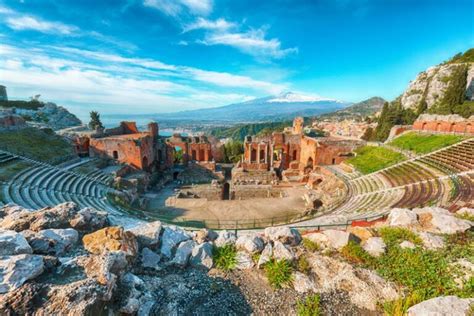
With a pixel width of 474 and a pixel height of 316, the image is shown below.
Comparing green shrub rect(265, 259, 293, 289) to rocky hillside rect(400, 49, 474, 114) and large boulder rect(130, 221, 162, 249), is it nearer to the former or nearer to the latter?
large boulder rect(130, 221, 162, 249)

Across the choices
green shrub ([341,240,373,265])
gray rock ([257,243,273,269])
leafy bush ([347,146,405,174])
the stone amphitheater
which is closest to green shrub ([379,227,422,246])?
green shrub ([341,240,373,265])

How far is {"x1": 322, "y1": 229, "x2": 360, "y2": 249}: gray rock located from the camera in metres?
6.62

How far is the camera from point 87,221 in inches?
262

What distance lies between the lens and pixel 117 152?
86.1ft

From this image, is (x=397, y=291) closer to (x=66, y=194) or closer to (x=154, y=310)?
(x=154, y=310)

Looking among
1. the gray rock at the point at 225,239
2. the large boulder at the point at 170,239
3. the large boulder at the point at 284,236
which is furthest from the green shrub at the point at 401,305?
the large boulder at the point at 170,239

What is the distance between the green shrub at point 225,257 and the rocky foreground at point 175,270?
0.40ft

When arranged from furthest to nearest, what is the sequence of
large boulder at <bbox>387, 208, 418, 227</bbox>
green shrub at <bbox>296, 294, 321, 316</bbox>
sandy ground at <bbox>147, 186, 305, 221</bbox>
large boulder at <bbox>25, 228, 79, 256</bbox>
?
sandy ground at <bbox>147, 186, 305, 221</bbox>
large boulder at <bbox>387, 208, 418, 227</bbox>
large boulder at <bbox>25, 228, 79, 256</bbox>
green shrub at <bbox>296, 294, 321, 316</bbox>

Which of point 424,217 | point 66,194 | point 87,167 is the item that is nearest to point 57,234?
point 424,217

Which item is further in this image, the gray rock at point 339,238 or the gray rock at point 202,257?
the gray rock at point 339,238

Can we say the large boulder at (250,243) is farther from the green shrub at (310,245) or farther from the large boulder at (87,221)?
the large boulder at (87,221)

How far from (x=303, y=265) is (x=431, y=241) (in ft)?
12.7

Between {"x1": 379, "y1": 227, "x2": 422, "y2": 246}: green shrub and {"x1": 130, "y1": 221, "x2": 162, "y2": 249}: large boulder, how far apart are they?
6.97 meters

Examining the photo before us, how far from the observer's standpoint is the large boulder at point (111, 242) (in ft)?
17.4
